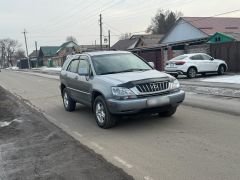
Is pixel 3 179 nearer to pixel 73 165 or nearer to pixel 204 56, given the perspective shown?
pixel 73 165

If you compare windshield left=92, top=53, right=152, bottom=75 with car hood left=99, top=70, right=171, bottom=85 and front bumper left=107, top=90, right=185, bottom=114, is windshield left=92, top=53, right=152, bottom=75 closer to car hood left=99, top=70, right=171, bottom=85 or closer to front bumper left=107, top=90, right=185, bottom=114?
car hood left=99, top=70, right=171, bottom=85

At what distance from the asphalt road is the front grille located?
0.79 m

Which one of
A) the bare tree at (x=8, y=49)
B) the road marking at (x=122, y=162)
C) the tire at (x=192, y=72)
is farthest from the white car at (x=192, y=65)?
the bare tree at (x=8, y=49)

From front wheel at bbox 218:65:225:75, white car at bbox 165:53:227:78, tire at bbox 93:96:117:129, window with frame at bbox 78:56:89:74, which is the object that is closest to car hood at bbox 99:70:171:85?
tire at bbox 93:96:117:129

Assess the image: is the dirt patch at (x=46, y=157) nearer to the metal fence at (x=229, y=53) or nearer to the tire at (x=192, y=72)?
the tire at (x=192, y=72)

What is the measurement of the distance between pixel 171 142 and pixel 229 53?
20417mm

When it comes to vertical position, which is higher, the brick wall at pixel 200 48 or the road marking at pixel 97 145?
the brick wall at pixel 200 48

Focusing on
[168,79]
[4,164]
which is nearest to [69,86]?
[168,79]

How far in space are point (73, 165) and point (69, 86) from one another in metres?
5.29

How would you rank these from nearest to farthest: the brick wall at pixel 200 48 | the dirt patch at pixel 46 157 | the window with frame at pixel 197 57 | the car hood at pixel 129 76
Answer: the dirt patch at pixel 46 157 → the car hood at pixel 129 76 → the window with frame at pixel 197 57 → the brick wall at pixel 200 48

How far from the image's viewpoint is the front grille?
303 inches

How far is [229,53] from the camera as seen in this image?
25688 mm

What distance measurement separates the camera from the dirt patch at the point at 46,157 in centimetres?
526

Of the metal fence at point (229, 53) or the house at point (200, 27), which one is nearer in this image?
the metal fence at point (229, 53)
